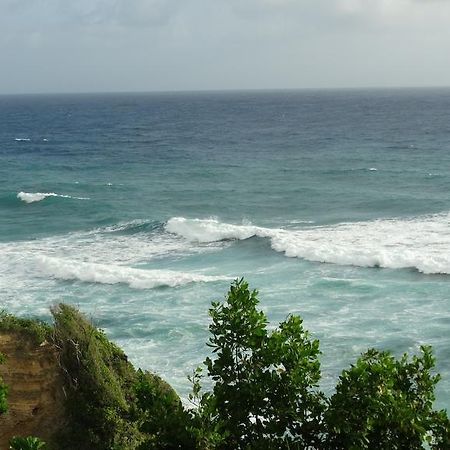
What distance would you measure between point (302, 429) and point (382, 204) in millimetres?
36237

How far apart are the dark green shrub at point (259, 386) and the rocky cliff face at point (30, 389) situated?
6538mm

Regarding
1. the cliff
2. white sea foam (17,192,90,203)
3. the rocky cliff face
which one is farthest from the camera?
white sea foam (17,192,90,203)

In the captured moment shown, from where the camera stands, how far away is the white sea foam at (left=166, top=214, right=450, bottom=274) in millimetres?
32125

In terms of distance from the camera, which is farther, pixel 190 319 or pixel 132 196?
pixel 132 196

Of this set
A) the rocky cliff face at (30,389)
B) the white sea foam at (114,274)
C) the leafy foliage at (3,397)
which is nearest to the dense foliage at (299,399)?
the rocky cliff face at (30,389)

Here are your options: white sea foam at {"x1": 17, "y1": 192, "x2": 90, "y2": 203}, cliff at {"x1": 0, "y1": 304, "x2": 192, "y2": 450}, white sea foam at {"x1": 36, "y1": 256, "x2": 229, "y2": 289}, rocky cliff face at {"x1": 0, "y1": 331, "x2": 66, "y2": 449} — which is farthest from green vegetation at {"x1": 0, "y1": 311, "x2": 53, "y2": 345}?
white sea foam at {"x1": 17, "y1": 192, "x2": 90, "y2": 203}

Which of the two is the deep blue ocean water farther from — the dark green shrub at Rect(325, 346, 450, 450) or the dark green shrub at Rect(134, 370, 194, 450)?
the dark green shrub at Rect(325, 346, 450, 450)

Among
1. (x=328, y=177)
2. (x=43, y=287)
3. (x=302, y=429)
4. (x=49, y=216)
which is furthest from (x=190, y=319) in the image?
(x=328, y=177)

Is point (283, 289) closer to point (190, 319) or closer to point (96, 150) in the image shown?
point (190, 319)

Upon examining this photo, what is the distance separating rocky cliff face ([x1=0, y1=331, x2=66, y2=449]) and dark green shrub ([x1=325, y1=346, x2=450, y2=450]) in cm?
852

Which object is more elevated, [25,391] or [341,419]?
[341,419]

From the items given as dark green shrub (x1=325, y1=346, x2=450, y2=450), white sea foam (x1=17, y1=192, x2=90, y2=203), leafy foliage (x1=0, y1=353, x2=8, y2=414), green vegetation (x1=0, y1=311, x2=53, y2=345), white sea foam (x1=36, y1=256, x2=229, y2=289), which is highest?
dark green shrub (x1=325, y1=346, x2=450, y2=450)

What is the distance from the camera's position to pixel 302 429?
36.1ft

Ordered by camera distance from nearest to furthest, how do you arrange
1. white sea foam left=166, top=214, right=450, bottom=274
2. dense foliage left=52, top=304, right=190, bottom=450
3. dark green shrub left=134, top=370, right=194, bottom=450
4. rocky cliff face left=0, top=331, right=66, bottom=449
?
dark green shrub left=134, top=370, right=194, bottom=450, dense foliage left=52, top=304, right=190, bottom=450, rocky cliff face left=0, top=331, right=66, bottom=449, white sea foam left=166, top=214, right=450, bottom=274
